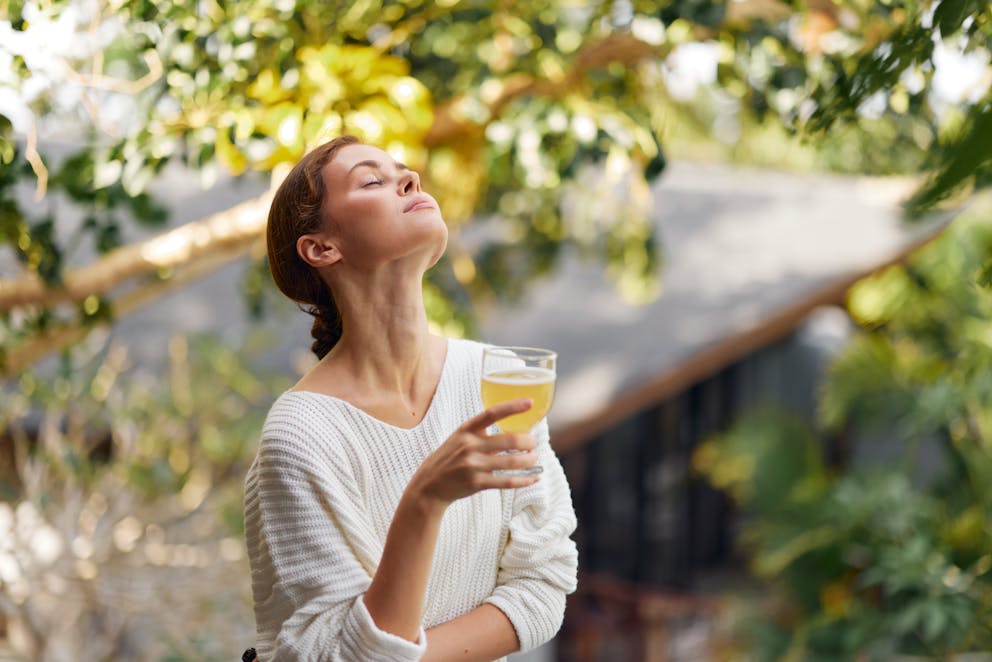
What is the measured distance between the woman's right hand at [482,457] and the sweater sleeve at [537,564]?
28 cm

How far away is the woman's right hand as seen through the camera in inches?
45.1

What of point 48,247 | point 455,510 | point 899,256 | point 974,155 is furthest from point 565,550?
point 899,256

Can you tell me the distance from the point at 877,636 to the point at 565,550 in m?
3.28

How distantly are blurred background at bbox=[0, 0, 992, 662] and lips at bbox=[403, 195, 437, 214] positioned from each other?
1.89ft

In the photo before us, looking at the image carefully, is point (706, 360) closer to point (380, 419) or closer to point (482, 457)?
point (380, 419)

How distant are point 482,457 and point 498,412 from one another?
2.0 inches

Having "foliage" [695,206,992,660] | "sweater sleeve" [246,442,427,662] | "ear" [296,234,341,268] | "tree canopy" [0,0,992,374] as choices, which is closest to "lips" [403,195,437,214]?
"ear" [296,234,341,268]

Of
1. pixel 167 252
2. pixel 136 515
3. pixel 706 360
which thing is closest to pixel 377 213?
pixel 167 252

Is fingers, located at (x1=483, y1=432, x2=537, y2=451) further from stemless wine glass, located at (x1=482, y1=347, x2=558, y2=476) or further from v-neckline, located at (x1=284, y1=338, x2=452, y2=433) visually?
v-neckline, located at (x1=284, y1=338, x2=452, y2=433)

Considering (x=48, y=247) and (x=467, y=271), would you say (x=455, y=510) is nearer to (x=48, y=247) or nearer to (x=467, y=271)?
(x=48, y=247)

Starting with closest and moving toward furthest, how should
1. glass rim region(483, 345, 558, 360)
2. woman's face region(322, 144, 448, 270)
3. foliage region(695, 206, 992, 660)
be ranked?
glass rim region(483, 345, 558, 360) < woman's face region(322, 144, 448, 270) < foliage region(695, 206, 992, 660)

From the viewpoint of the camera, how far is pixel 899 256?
5.46 m

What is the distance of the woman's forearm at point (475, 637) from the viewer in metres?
1.35

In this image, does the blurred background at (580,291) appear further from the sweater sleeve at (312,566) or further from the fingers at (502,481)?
the sweater sleeve at (312,566)
